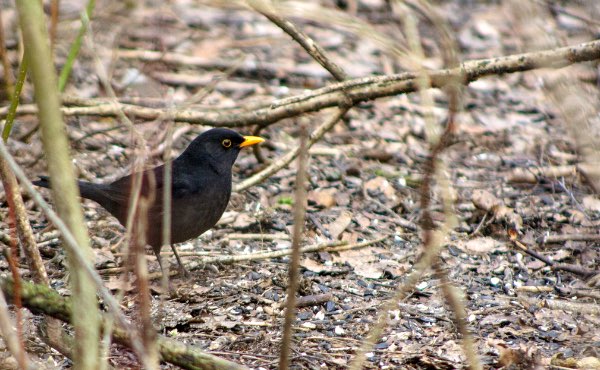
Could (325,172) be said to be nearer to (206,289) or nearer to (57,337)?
(206,289)

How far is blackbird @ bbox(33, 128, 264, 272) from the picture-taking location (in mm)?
5109

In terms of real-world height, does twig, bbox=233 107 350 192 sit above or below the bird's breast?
above

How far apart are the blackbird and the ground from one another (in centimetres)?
31

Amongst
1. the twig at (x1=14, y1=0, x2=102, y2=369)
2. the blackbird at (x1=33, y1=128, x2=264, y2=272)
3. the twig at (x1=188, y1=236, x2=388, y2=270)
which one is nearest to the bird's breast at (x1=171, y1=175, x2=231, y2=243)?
the blackbird at (x1=33, y1=128, x2=264, y2=272)

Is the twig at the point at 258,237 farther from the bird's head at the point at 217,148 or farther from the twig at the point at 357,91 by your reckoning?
the twig at the point at 357,91

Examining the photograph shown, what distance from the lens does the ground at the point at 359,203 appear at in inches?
166

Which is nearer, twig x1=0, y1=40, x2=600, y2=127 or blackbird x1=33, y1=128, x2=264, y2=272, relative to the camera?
twig x1=0, y1=40, x2=600, y2=127

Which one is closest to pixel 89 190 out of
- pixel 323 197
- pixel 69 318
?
pixel 323 197

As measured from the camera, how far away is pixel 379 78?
5008 millimetres

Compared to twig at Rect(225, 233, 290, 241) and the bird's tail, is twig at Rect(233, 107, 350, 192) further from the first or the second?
the bird's tail

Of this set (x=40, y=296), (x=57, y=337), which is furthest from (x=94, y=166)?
(x=40, y=296)

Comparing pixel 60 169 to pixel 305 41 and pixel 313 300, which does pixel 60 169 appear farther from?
pixel 305 41

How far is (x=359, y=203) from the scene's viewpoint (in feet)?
20.6

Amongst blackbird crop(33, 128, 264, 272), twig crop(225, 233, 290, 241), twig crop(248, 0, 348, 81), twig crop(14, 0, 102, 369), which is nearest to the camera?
twig crop(14, 0, 102, 369)
